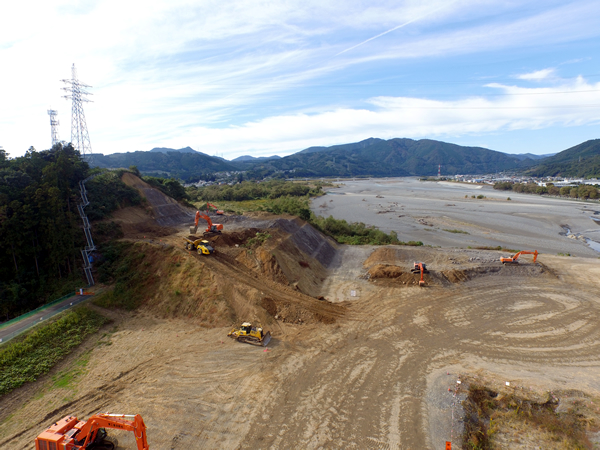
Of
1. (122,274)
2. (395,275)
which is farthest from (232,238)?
(395,275)

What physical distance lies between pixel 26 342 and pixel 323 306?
17033 millimetres

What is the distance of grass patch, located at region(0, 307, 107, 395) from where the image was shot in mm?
14242

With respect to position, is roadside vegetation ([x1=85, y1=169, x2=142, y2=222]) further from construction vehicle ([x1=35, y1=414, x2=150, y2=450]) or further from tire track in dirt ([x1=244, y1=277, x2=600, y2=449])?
tire track in dirt ([x1=244, y1=277, x2=600, y2=449])

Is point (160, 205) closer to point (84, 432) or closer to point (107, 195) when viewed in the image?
point (107, 195)

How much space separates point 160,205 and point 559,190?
126m

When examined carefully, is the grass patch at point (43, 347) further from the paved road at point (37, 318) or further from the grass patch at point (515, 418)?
the grass patch at point (515, 418)

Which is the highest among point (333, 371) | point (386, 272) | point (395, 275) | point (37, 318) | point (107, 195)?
point (107, 195)

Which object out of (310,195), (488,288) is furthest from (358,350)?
(310,195)

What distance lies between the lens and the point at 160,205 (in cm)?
4091

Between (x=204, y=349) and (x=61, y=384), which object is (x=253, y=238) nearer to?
(x=204, y=349)

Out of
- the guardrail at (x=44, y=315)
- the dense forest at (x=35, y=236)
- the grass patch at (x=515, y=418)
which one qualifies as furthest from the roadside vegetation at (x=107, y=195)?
the grass patch at (x=515, y=418)

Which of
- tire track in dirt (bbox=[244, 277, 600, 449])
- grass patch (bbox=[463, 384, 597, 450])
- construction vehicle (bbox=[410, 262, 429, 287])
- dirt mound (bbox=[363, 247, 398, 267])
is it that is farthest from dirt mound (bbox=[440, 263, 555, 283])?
grass patch (bbox=[463, 384, 597, 450])

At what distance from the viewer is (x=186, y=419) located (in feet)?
41.6

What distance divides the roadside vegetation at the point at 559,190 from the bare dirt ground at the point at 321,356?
89.7m
